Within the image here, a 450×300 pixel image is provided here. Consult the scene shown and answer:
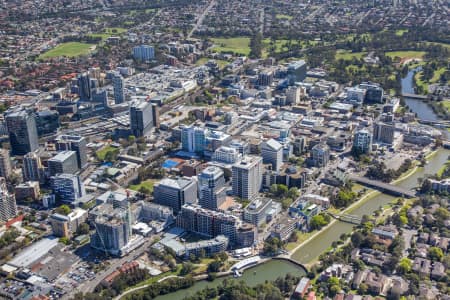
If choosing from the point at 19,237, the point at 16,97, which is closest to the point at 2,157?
the point at 19,237

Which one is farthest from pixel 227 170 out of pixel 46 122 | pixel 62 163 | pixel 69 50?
pixel 69 50

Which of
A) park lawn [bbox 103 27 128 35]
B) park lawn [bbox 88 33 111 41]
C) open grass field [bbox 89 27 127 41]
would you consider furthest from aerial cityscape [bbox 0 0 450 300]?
park lawn [bbox 103 27 128 35]

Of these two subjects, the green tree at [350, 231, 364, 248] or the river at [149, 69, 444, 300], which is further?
the green tree at [350, 231, 364, 248]

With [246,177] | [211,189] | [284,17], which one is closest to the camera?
[211,189]

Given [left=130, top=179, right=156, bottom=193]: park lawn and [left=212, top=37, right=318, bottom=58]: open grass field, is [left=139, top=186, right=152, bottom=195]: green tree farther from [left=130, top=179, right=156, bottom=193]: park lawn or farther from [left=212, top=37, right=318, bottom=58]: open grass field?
[left=212, top=37, right=318, bottom=58]: open grass field

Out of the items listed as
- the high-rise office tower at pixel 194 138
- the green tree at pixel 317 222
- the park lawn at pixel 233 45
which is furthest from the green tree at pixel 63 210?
the park lawn at pixel 233 45

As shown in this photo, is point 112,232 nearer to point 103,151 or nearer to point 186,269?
point 186,269
